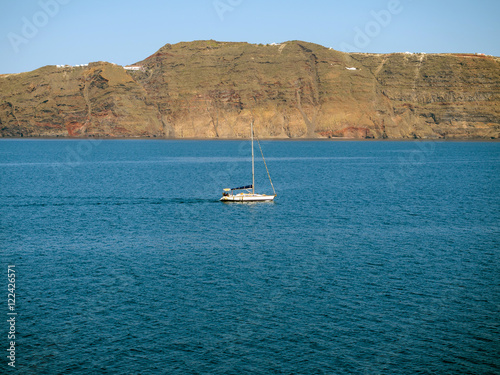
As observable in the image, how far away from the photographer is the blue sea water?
28.7m

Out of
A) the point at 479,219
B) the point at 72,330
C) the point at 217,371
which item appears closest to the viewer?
the point at 217,371

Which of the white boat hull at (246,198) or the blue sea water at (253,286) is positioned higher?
the white boat hull at (246,198)

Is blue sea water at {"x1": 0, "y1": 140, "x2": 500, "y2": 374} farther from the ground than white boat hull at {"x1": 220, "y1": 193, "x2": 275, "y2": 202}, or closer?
closer

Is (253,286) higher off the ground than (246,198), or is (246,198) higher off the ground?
(246,198)

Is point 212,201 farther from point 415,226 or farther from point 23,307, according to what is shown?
point 23,307

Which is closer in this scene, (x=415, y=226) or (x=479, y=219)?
(x=415, y=226)

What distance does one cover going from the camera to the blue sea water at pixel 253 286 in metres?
28.7

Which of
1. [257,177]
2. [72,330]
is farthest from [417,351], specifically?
[257,177]

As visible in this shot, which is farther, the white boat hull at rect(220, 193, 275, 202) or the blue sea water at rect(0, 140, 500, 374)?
the white boat hull at rect(220, 193, 275, 202)

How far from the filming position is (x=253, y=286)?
39.0m

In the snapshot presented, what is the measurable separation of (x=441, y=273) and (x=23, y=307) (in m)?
29.9

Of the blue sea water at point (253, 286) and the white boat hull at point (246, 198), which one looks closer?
the blue sea water at point (253, 286)

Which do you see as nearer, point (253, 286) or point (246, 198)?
point (253, 286)

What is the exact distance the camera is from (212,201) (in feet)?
266
